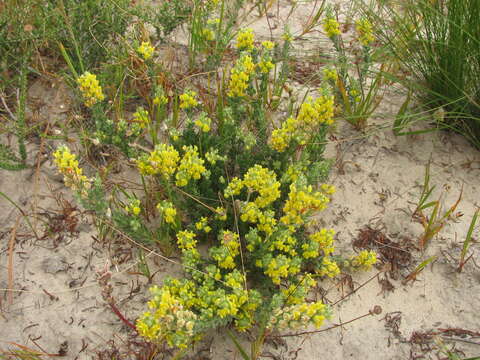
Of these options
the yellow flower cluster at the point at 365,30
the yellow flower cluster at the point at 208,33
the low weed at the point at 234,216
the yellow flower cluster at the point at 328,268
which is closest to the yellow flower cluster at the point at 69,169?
the low weed at the point at 234,216

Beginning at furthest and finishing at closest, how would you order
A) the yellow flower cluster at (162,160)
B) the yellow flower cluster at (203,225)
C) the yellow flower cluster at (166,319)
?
the yellow flower cluster at (203,225), the yellow flower cluster at (162,160), the yellow flower cluster at (166,319)

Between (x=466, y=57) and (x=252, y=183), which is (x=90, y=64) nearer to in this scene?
(x=252, y=183)

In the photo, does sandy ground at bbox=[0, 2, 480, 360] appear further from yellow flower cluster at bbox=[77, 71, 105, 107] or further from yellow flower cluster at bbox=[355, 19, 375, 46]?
yellow flower cluster at bbox=[77, 71, 105, 107]

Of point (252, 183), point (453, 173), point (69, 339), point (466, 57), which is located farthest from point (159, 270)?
point (466, 57)

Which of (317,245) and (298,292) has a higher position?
(317,245)

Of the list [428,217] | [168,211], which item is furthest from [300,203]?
[428,217]

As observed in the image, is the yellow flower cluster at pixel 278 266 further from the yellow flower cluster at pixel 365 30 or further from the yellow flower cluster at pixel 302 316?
the yellow flower cluster at pixel 365 30

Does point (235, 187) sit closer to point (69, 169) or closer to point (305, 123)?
point (305, 123)
